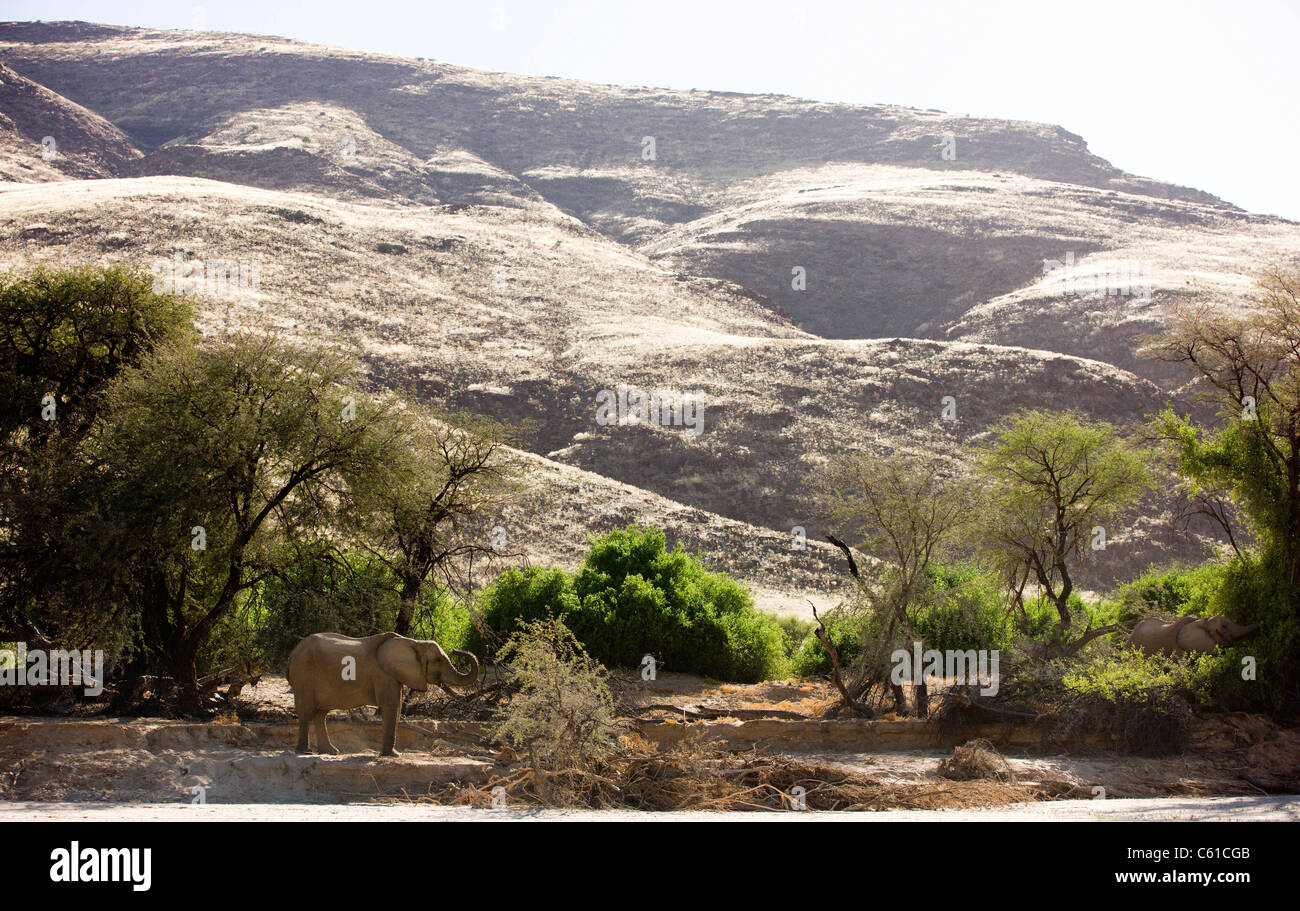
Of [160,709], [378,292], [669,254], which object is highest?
[669,254]

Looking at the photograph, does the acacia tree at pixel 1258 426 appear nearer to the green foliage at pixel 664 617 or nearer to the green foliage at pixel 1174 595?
the green foliage at pixel 1174 595

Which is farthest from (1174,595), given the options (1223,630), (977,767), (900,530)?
(977,767)

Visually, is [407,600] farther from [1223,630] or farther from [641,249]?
[641,249]

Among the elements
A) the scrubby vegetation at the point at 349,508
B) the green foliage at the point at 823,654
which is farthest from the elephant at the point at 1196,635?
the green foliage at the point at 823,654

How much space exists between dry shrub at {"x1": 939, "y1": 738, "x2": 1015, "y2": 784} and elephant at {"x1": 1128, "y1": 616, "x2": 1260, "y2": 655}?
408 cm

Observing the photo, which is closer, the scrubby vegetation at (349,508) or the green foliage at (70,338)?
the scrubby vegetation at (349,508)

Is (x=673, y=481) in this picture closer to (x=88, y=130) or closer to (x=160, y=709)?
(x=160, y=709)

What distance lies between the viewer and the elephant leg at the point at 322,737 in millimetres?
11094

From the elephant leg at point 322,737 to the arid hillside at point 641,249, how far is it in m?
7.37

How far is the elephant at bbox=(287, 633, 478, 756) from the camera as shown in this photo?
10.9 metres

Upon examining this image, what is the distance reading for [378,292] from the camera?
59.0m

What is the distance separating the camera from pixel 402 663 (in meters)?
10.9
